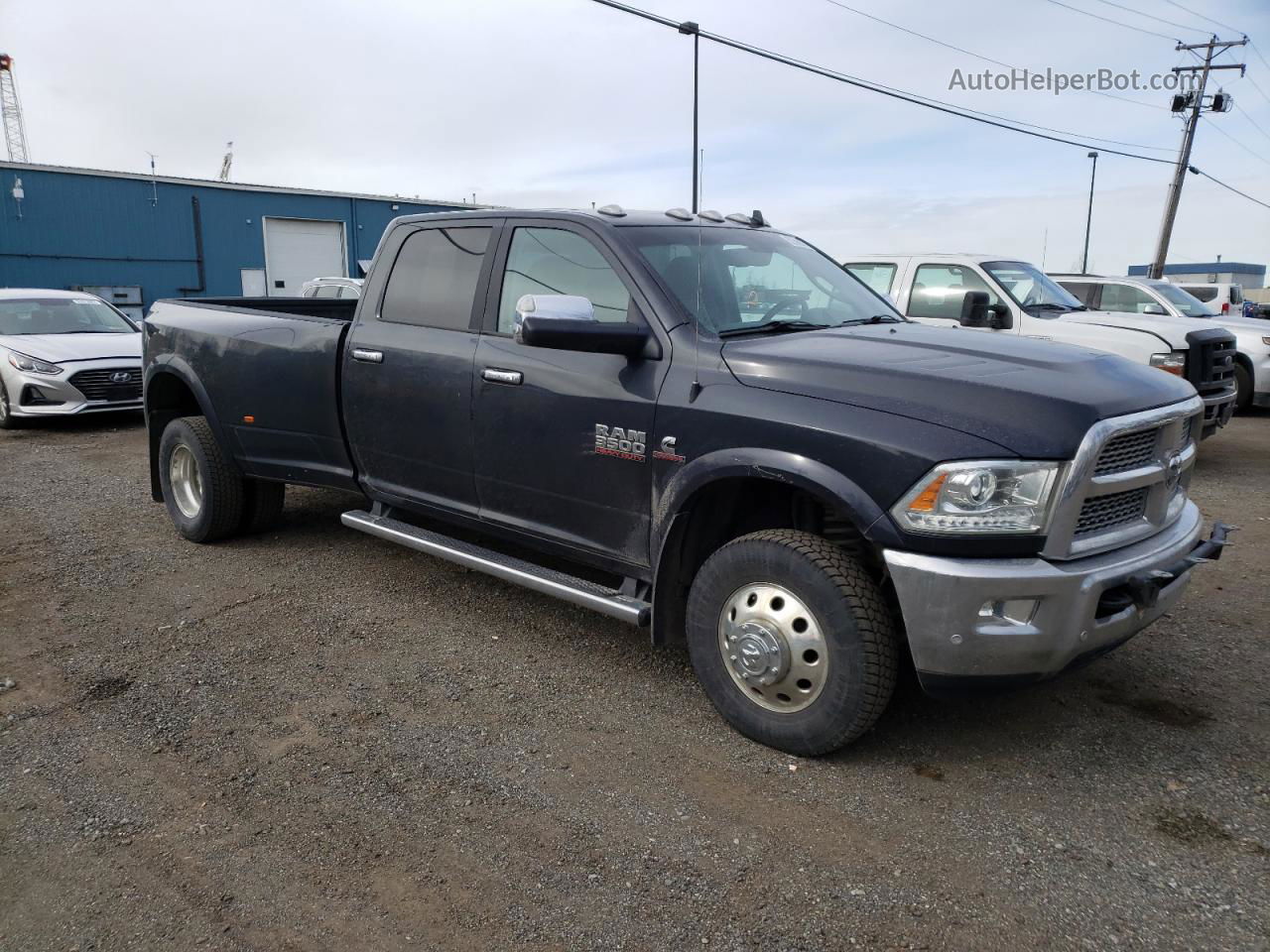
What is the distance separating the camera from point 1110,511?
3.19 meters

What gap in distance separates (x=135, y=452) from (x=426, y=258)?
6.20 m

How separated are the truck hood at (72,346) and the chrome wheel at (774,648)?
32.7 ft

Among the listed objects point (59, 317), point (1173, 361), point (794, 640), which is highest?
point (1173, 361)

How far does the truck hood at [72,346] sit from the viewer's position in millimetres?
10750

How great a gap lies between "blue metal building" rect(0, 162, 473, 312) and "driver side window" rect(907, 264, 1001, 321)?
67.7 feet

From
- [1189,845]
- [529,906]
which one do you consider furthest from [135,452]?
[1189,845]

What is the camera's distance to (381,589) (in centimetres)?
521

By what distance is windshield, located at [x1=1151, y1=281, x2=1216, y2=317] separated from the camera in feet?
37.3

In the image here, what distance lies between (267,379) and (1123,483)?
13.9 ft

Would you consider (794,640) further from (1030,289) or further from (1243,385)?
(1243,385)

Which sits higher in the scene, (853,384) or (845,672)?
(853,384)

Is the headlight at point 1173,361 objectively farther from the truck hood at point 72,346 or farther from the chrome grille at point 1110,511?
the truck hood at point 72,346

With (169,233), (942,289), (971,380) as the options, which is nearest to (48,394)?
(942,289)

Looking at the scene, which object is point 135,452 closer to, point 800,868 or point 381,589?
point 381,589
